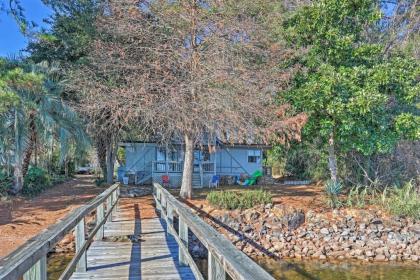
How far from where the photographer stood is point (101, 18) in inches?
591

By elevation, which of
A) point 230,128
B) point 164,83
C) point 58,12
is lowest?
point 230,128

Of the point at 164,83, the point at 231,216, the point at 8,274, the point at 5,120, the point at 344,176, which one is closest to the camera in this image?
the point at 8,274

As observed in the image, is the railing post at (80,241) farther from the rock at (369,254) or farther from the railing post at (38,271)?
the rock at (369,254)

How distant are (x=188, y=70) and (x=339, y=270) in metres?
7.74

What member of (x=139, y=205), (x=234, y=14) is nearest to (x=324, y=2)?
(x=234, y=14)

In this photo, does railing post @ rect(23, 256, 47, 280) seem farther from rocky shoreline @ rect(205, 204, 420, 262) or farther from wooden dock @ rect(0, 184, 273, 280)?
rocky shoreline @ rect(205, 204, 420, 262)

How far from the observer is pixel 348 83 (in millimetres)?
12898

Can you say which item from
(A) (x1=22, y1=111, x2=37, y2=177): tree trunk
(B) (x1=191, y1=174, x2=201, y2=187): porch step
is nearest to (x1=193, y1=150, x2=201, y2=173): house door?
(B) (x1=191, y1=174, x2=201, y2=187): porch step

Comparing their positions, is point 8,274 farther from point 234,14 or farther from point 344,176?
point 344,176

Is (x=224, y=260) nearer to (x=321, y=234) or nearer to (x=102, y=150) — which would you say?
(x=321, y=234)

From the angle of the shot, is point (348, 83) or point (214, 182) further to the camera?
point (214, 182)

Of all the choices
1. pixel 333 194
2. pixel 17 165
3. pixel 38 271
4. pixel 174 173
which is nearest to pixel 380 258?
pixel 333 194

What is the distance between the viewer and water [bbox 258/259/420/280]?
9812 mm

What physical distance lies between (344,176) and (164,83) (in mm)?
9692
